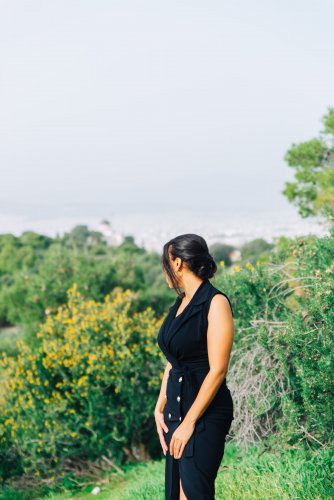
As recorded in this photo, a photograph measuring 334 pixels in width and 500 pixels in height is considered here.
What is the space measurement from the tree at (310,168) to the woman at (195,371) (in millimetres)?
13461

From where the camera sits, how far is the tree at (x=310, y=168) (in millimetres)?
16969

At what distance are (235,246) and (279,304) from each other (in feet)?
200

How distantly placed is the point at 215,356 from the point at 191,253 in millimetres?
550

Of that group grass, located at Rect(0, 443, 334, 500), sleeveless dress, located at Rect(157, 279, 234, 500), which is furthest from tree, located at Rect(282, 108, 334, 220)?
sleeveless dress, located at Rect(157, 279, 234, 500)

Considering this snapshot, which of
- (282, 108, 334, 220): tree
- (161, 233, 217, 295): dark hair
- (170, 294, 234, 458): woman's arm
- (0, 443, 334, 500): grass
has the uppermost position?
(282, 108, 334, 220): tree

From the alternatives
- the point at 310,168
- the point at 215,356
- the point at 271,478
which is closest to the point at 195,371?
the point at 215,356

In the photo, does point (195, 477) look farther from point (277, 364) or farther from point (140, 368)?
point (140, 368)

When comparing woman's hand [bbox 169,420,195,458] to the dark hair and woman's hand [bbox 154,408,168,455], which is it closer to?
woman's hand [bbox 154,408,168,455]

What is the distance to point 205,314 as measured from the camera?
330 cm

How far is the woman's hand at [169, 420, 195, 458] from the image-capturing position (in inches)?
129

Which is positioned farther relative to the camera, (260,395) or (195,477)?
(260,395)

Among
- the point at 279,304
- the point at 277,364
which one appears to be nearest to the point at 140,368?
the point at 279,304

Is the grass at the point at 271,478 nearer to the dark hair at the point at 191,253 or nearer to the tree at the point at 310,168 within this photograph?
the dark hair at the point at 191,253

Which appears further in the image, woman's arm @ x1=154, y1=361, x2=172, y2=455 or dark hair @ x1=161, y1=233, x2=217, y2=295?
woman's arm @ x1=154, y1=361, x2=172, y2=455
